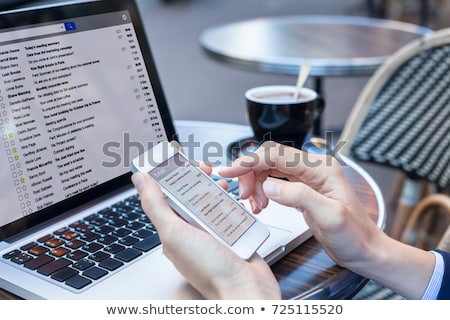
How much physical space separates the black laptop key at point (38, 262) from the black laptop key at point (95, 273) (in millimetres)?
47

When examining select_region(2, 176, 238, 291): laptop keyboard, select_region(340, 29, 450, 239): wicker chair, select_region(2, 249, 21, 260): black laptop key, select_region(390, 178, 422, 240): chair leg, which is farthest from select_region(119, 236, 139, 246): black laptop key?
select_region(390, 178, 422, 240): chair leg

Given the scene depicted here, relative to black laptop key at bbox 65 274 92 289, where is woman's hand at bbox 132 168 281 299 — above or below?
above

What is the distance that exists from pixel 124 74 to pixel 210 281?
35cm

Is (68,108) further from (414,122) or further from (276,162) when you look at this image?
(414,122)

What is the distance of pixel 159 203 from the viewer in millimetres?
491

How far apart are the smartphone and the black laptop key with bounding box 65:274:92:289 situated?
0.37 feet

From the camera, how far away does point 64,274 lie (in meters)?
0.55

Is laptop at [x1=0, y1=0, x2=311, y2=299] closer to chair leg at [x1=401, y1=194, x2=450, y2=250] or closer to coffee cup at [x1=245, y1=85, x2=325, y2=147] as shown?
coffee cup at [x1=245, y1=85, x2=325, y2=147]

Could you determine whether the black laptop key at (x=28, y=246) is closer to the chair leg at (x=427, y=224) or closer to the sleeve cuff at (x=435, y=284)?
the sleeve cuff at (x=435, y=284)

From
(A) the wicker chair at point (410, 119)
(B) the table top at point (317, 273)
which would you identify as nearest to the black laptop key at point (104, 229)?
(B) the table top at point (317, 273)

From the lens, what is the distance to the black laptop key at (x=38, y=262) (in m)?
0.56

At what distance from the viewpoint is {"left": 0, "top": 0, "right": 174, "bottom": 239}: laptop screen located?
24.5 inches
